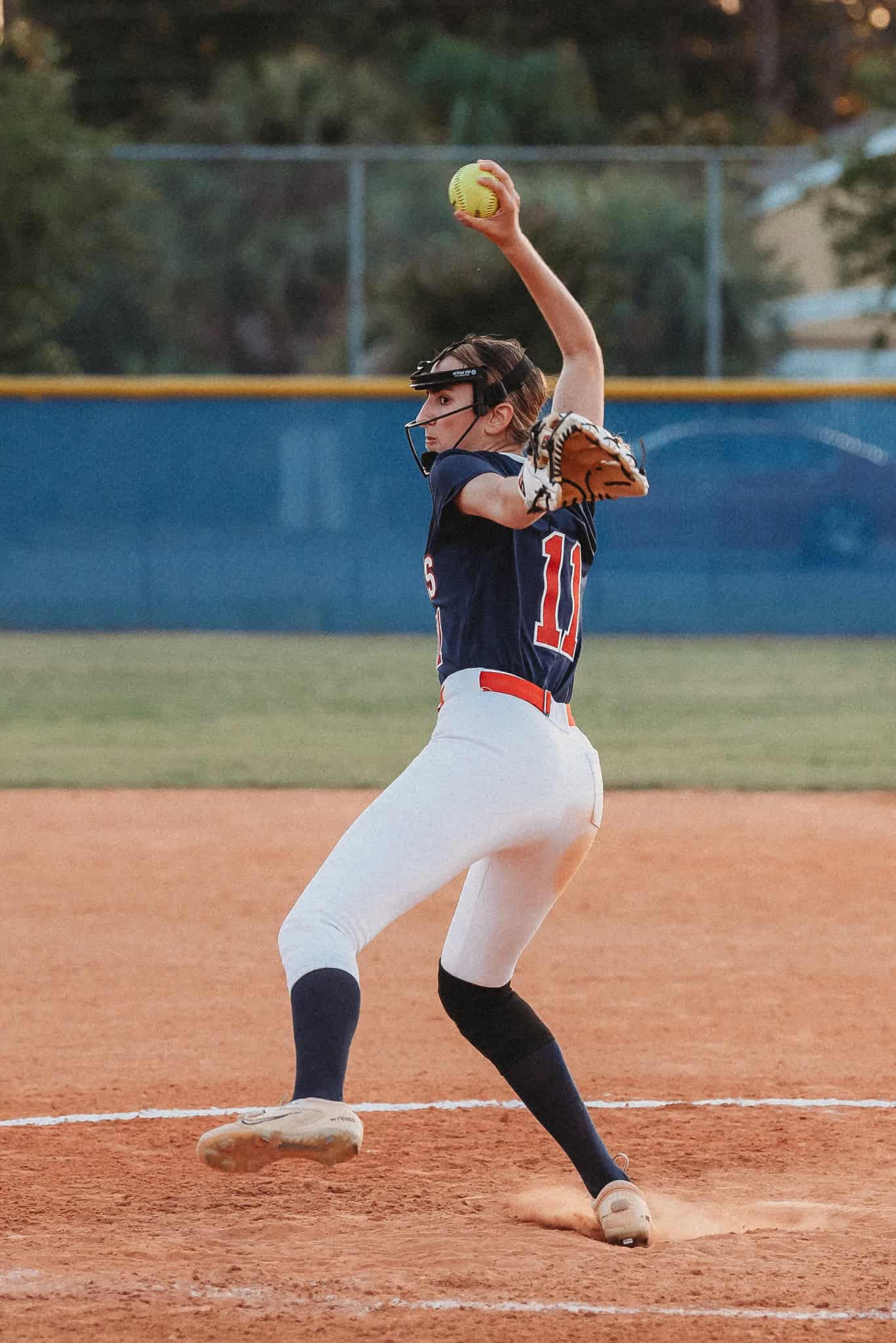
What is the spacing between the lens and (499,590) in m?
3.42

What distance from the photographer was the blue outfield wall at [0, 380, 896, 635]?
16.4 m

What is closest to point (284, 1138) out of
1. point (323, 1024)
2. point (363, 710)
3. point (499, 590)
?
point (323, 1024)

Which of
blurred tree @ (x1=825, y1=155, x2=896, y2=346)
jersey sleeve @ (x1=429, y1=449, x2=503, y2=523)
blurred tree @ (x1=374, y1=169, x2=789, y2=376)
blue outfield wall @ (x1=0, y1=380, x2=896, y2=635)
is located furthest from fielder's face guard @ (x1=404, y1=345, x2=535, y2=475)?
blurred tree @ (x1=825, y1=155, x2=896, y2=346)

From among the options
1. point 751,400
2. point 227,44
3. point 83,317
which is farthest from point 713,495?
point 227,44

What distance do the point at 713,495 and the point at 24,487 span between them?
6262 millimetres

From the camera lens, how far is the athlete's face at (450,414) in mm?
3486

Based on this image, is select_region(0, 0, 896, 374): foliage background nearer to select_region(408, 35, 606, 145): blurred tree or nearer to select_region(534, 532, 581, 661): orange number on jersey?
select_region(408, 35, 606, 145): blurred tree

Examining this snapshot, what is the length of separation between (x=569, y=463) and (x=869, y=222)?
18.8 meters

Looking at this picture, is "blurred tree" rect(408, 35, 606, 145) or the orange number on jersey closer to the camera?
the orange number on jersey

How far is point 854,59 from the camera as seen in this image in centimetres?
4116

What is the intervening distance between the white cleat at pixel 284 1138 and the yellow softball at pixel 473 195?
1753 millimetres

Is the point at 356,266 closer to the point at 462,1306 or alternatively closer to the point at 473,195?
the point at 473,195

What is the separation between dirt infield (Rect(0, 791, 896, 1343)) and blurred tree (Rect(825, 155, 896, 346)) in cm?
1392

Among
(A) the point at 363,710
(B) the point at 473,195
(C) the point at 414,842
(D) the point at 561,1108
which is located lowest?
(A) the point at 363,710
